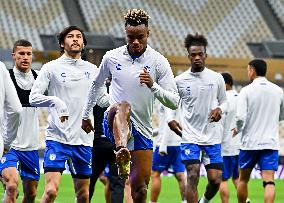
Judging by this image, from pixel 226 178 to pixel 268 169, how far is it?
2.06 metres

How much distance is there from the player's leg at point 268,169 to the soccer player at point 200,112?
66 centimetres

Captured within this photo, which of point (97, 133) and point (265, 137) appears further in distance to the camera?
point (265, 137)

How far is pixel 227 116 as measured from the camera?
1338 cm

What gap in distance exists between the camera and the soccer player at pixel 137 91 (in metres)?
7.22

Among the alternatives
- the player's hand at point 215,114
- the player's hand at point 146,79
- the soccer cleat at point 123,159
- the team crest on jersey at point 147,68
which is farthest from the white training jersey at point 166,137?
the soccer cleat at point 123,159

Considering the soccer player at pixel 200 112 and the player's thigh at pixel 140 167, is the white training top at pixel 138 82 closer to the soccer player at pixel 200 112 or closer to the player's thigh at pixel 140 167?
the player's thigh at pixel 140 167

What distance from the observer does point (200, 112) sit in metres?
10.3

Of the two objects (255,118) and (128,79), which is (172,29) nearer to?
(255,118)

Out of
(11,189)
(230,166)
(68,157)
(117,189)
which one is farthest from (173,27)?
(11,189)

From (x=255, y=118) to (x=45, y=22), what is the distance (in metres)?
19.2

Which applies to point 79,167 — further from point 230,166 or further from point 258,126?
point 230,166

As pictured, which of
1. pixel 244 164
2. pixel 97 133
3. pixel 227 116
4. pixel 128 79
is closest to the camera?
pixel 128 79

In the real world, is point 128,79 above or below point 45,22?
below

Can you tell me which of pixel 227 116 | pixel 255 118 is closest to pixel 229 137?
pixel 227 116
